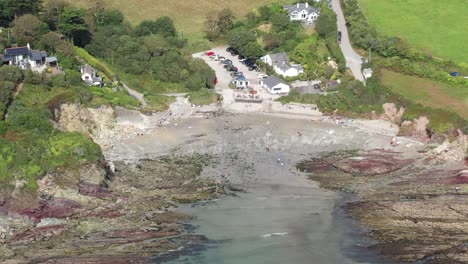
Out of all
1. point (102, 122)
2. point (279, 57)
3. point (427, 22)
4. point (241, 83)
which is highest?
point (427, 22)

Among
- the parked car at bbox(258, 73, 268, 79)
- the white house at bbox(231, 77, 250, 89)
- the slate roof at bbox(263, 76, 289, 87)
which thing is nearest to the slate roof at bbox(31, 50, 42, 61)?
the white house at bbox(231, 77, 250, 89)

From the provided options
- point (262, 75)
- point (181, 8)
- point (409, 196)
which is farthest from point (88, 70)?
point (409, 196)

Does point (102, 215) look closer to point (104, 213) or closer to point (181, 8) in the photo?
point (104, 213)

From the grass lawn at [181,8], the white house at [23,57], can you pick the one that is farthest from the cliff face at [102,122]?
the grass lawn at [181,8]

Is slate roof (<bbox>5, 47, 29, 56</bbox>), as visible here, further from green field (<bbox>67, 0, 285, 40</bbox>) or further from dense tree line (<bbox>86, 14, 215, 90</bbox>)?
green field (<bbox>67, 0, 285, 40</bbox>)

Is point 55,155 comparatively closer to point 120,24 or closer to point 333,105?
point 333,105
